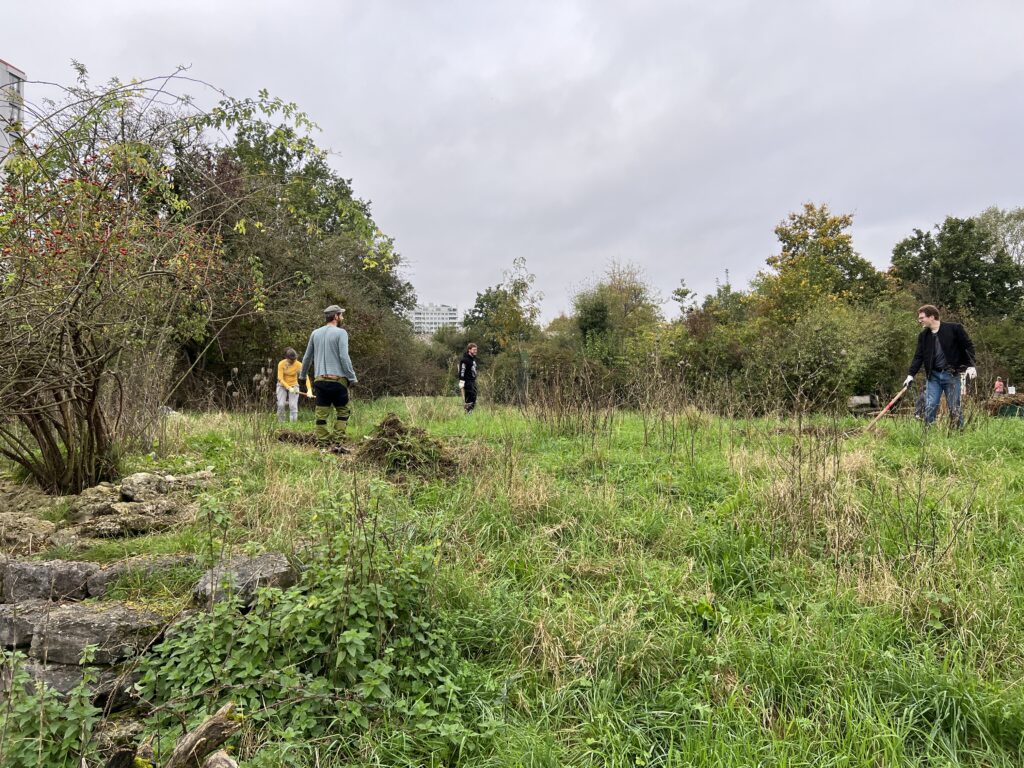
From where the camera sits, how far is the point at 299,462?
5.73 m

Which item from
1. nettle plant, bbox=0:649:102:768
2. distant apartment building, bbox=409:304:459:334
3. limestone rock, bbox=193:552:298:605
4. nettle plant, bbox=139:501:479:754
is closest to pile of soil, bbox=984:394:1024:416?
nettle plant, bbox=139:501:479:754

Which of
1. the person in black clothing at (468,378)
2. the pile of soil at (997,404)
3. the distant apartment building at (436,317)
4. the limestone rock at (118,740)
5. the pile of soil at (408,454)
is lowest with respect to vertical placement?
the limestone rock at (118,740)

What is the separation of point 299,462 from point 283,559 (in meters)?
2.84

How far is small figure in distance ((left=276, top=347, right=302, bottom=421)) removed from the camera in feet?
33.3

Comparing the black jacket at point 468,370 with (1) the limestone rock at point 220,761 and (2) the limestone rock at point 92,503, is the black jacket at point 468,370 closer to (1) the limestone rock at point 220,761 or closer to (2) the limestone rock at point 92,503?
(2) the limestone rock at point 92,503

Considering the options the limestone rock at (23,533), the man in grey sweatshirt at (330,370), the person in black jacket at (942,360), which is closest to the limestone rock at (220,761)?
the limestone rock at (23,533)

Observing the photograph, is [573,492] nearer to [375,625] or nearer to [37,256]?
[375,625]

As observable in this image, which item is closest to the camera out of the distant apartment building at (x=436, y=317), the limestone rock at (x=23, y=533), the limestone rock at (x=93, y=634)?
the limestone rock at (x=93, y=634)

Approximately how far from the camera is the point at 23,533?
373 cm

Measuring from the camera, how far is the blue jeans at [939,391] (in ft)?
23.5

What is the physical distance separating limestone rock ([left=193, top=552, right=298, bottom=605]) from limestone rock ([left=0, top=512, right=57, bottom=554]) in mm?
1642

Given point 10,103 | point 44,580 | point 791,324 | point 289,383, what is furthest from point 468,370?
point 791,324

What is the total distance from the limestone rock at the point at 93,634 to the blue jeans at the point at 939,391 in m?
8.35

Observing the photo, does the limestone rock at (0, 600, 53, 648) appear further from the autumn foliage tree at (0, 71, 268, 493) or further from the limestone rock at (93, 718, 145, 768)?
the autumn foliage tree at (0, 71, 268, 493)
